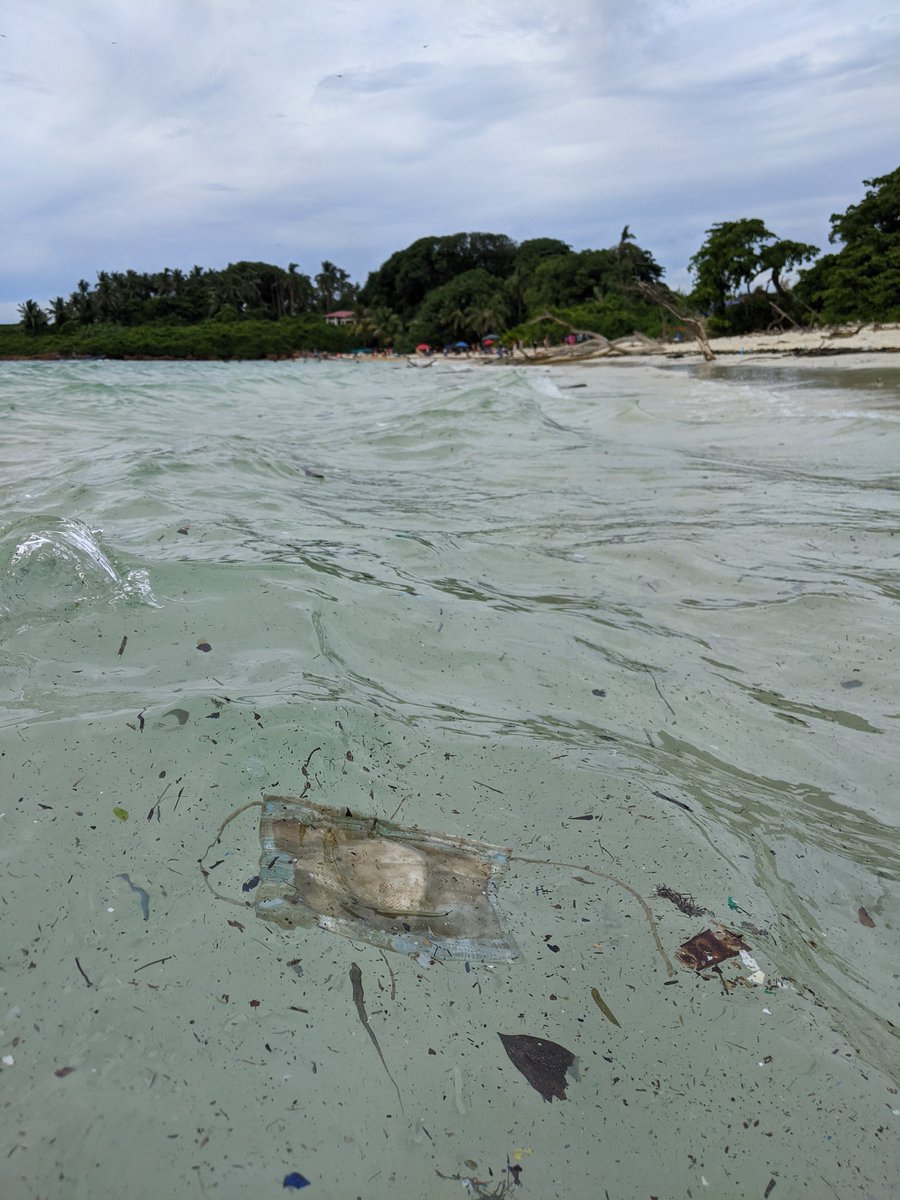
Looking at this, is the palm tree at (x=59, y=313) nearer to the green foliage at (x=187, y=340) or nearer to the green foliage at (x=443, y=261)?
the green foliage at (x=187, y=340)

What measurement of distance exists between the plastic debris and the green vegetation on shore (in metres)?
20.1

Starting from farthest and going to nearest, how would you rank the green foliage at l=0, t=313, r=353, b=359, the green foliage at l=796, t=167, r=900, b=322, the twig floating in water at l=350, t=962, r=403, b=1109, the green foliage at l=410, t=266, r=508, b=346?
the green foliage at l=0, t=313, r=353, b=359, the green foliage at l=410, t=266, r=508, b=346, the green foliage at l=796, t=167, r=900, b=322, the twig floating in water at l=350, t=962, r=403, b=1109

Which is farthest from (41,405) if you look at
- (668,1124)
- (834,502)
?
(668,1124)

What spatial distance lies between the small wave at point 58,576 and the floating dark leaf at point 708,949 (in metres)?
1.98

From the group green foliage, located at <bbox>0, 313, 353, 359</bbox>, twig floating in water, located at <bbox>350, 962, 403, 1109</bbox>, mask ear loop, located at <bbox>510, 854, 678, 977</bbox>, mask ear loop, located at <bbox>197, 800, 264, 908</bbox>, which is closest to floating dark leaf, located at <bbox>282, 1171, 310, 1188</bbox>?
twig floating in water, located at <bbox>350, 962, 403, 1109</bbox>

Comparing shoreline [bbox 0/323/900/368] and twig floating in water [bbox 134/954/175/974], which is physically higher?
shoreline [bbox 0/323/900/368]

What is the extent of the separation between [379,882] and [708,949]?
59cm

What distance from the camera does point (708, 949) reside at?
1327 mm

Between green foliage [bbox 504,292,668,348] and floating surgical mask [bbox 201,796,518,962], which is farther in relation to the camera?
green foliage [bbox 504,292,668,348]

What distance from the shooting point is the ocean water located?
103cm

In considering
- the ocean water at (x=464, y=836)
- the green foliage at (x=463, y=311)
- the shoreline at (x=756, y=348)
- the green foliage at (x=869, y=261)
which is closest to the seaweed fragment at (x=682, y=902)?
the ocean water at (x=464, y=836)

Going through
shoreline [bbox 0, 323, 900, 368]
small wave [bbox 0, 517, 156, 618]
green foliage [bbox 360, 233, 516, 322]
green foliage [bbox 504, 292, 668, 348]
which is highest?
green foliage [bbox 360, 233, 516, 322]

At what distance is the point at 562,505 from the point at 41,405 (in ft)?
38.2

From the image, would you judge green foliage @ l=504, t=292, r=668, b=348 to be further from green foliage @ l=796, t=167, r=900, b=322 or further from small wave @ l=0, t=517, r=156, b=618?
small wave @ l=0, t=517, r=156, b=618
